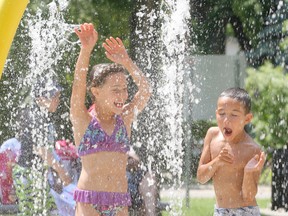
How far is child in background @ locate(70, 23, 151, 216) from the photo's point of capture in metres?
5.03

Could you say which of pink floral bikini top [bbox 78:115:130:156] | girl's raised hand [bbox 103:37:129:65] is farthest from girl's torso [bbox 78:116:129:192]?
girl's raised hand [bbox 103:37:129:65]

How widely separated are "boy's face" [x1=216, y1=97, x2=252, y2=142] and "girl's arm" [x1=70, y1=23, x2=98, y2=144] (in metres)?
0.76

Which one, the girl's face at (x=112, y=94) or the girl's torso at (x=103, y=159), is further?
the girl's face at (x=112, y=94)

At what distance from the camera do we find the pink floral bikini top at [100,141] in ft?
16.7

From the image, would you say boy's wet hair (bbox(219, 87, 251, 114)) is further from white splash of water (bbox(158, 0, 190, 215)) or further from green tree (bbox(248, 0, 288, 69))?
green tree (bbox(248, 0, 288, 69))

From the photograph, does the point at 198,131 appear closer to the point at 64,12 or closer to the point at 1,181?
the point at 64,12

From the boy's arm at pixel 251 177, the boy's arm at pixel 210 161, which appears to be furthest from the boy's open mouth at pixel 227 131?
the boy's arm at pixel 251 177

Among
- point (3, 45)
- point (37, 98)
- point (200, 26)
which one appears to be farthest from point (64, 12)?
point (3, 45)

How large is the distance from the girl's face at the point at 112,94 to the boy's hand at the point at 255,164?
2.58 feet

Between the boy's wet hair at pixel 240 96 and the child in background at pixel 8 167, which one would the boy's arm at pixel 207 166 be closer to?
the boy's wet hair at pixel 240 96

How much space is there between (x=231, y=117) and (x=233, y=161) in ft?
0.84

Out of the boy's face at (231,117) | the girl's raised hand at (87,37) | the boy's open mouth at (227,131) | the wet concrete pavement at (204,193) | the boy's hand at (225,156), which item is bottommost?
the wet concrete pavement at (204,193)

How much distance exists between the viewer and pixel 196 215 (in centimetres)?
873

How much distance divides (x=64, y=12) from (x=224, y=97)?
4.59 metres
